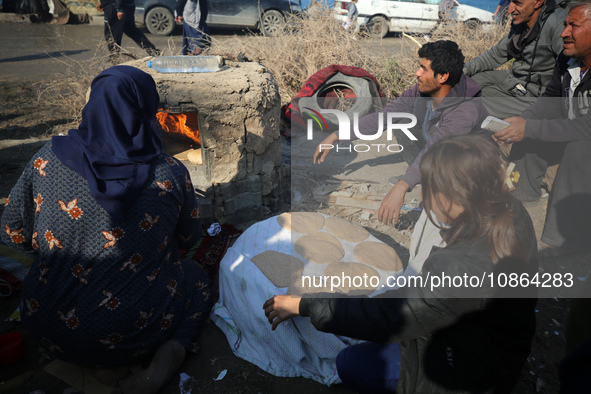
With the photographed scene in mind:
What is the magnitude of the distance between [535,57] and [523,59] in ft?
0.60

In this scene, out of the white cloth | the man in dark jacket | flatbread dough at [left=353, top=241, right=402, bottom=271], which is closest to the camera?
the white cloth

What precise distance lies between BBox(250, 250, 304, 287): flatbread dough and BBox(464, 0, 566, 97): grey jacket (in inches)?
125

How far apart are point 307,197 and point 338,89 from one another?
2456 mm

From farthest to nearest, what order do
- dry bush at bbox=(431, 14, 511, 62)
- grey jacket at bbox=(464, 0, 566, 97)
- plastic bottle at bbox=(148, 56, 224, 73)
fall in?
dry bush at bbox=(431, 14, 511, 62) < grey jacket at bbox=(464, 0, 566, 97) < plastic bottle at bbox=(148, 56, 224, 73)

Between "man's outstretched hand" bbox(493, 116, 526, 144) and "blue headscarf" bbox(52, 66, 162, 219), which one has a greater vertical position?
"blue headscarf" bbox(52, 66, 162, 219)

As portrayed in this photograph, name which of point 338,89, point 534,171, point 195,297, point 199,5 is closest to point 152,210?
point 195,297

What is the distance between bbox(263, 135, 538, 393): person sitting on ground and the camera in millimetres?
1365

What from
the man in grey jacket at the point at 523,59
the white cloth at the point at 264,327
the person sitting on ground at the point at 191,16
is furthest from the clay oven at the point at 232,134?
the person sitting on ground at the point at 191,16

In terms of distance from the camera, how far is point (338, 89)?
5.85m

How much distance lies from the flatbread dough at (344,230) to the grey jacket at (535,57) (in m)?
2.63

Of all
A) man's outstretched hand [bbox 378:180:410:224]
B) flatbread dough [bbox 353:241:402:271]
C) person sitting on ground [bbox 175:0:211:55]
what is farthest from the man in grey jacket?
person sitting on ground [bbox 175:0:211:55]

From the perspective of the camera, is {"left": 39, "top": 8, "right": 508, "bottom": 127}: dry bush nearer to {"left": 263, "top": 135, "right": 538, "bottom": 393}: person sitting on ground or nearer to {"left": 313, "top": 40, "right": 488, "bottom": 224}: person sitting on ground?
{"left": 313, "top": 40, "right": 488, "bottom": 224}: person sitting on ground

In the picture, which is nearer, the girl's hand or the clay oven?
the girl's hand

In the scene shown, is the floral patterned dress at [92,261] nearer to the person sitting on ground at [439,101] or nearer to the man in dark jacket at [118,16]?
the person sitting on ground at [439,101]
